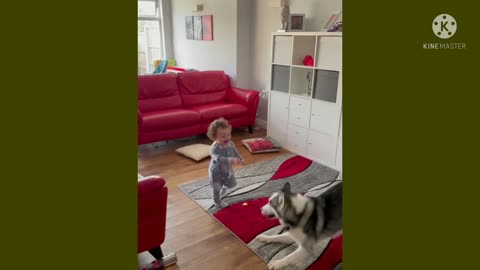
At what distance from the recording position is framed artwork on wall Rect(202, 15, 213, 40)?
518 centimetres

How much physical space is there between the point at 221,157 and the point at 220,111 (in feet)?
5.77

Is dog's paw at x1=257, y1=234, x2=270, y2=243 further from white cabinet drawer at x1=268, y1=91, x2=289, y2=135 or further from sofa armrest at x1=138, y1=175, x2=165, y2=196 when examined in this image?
white cabinet drawer at x1=268, y1=91, x2=289, y2=135

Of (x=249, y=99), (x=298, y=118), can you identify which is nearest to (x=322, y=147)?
(x=298, y=118)

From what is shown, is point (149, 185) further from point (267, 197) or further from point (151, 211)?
point (267, 197)

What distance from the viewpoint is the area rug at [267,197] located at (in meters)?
2.05

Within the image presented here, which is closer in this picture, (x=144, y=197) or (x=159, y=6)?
(x=144, y=197)

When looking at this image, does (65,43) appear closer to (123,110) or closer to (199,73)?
(123,110)

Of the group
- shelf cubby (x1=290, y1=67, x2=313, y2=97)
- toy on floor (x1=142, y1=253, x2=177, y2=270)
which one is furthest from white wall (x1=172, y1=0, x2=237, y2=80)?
toy on floor (x1=142, y1=253, x2=177, y2=270)

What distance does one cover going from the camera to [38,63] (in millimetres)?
556

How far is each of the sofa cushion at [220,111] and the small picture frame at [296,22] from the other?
4.00 ft

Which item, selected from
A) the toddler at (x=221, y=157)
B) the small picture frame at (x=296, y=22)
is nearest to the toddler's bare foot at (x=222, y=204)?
the toddler at (x=221, y=157)
